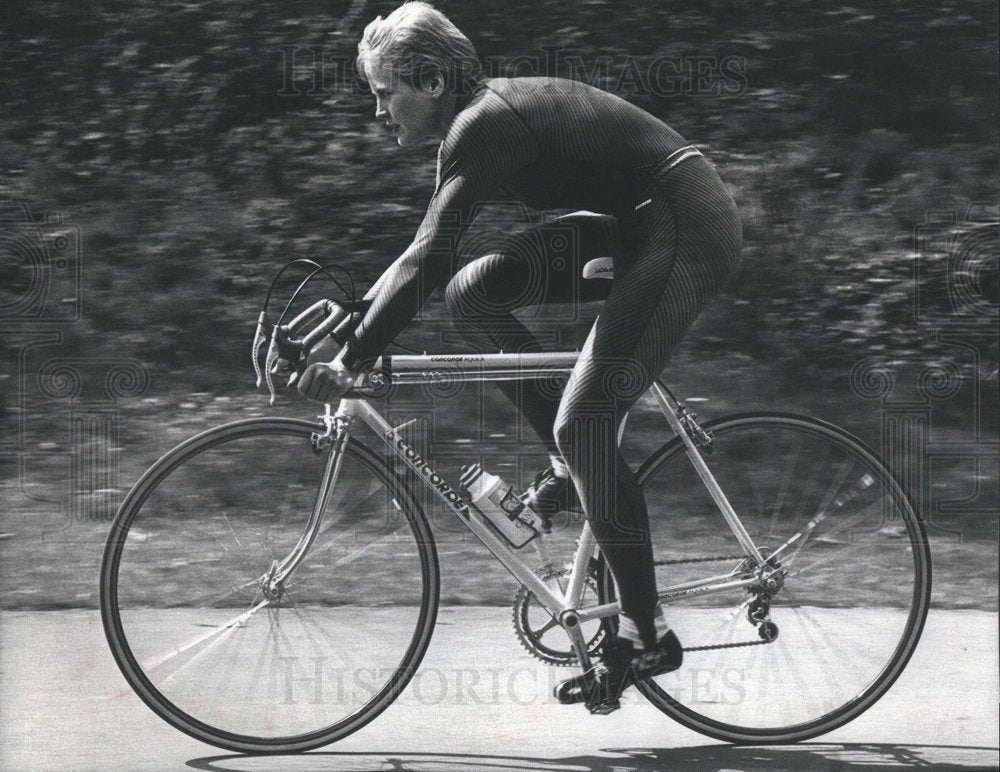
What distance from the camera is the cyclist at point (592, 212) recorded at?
3.56 m

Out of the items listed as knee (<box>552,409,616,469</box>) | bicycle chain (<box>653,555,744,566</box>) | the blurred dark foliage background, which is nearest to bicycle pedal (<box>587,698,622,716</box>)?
bicycle chain (<box>653,555,744,566</box>)

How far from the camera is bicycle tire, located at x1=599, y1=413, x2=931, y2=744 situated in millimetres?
3932

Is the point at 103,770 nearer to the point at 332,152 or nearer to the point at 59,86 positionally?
the point at 332,152

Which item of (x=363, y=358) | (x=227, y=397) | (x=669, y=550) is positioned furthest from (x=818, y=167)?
(x=363, y=358)

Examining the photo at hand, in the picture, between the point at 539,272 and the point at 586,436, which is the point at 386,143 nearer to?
the point at 539,272

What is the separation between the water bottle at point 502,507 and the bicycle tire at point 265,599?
0.55 ft

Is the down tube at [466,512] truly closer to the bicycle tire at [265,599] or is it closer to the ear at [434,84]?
the bicycle tire at [265,599]

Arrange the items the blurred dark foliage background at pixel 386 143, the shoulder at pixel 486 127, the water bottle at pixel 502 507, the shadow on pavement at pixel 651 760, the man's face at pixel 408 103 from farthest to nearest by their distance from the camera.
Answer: the blurred dark foliage background at pixel 386 143
the water bottle at pixel 502 507
the shadow on pavement at pixel 651 760
the man's face at pixel 408 103
the shoulder at pixel 486 127

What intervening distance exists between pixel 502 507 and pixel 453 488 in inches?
5.8

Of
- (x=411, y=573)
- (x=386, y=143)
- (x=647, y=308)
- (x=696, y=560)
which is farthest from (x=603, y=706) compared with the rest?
(x=386, y=143)

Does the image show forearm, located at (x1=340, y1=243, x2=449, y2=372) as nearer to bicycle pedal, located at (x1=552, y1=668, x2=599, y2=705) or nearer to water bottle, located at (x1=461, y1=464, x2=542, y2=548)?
water bottle, located at (x1=461, y1=464, x2=542, y2=548)

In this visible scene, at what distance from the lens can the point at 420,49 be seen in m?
3.58

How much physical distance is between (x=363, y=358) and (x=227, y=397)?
3364 mm

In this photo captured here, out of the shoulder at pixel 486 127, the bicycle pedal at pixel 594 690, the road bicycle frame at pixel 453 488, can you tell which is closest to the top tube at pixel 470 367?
the road bicycle frame at pixel 453 488
